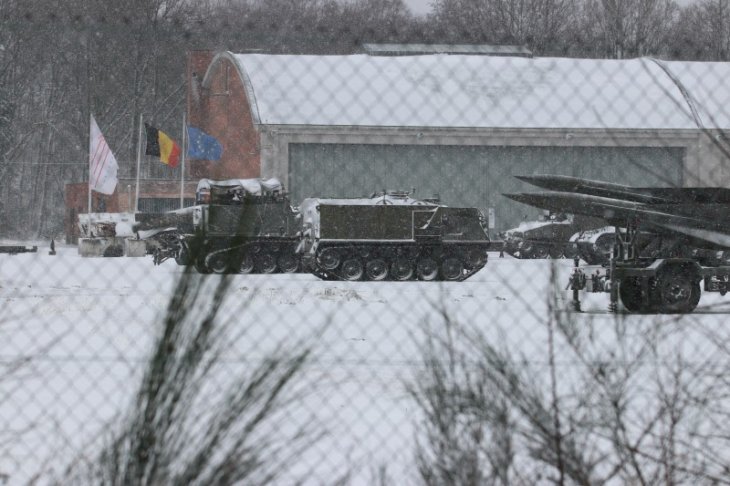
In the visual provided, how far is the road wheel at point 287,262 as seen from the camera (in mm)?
18219

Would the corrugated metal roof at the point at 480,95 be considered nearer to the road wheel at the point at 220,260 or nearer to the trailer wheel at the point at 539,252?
the trailer wheel at the point at 539,252

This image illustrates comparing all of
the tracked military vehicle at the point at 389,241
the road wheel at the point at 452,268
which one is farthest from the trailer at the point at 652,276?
the road wheel at the point at 452,268

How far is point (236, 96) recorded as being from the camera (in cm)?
2805

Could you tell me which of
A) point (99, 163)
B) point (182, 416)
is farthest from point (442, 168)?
point (182, 416)

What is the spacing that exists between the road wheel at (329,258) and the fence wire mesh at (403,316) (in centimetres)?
5

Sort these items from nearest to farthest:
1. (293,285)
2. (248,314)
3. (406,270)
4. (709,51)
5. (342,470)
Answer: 1. (342,470)
2. (709,51)
3. (248,314)
4. (293,285)
5. (406,270)

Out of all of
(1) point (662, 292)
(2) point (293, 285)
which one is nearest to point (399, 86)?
(2) point (293, 285)

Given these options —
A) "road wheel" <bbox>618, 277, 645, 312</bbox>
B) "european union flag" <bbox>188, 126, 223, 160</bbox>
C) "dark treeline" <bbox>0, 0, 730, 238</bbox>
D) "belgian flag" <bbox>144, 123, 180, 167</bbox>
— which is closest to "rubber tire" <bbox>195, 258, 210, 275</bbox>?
"road wheel" <bbox>618, 277, 645, 312</bbox>

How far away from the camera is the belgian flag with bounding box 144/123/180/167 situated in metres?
26.8

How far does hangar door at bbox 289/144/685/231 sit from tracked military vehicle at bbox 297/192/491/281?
3.30m

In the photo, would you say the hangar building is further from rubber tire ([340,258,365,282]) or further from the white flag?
the white flag

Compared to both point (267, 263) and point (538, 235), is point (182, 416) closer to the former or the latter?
point (267, 263)

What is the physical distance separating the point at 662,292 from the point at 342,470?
782 centimetres

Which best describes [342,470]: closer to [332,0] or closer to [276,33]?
[276,33]
